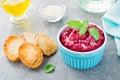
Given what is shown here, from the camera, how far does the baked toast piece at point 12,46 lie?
594 millimetres

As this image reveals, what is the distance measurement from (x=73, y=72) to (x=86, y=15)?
196 mm

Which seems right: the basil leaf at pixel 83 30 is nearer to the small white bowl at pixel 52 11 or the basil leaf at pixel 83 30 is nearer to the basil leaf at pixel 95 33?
the basil leaf at pixel 95 33

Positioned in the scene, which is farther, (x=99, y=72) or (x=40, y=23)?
(x=40, y=23)

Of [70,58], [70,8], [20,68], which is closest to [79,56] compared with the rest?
[70,58]

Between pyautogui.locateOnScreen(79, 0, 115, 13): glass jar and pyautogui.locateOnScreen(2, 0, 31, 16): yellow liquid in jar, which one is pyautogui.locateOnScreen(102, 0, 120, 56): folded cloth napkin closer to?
pyautogui.locateOnScreen(79, 0, 115, 13): glass jar

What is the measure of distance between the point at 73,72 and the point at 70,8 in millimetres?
230

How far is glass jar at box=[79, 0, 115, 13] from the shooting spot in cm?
71

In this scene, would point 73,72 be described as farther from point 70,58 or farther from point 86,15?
point 86,15

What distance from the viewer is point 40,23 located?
705 millimetres

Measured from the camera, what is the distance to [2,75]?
1.90 feet

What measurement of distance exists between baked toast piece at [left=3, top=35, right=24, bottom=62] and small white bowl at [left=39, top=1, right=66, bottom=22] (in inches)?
4.0

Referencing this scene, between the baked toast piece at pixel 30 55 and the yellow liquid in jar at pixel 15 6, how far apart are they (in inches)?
4.9

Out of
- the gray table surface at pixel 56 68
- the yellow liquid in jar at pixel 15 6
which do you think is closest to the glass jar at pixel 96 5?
the gray table surface at pixel 56 68

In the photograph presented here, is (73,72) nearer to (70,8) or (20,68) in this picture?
(20,68)
